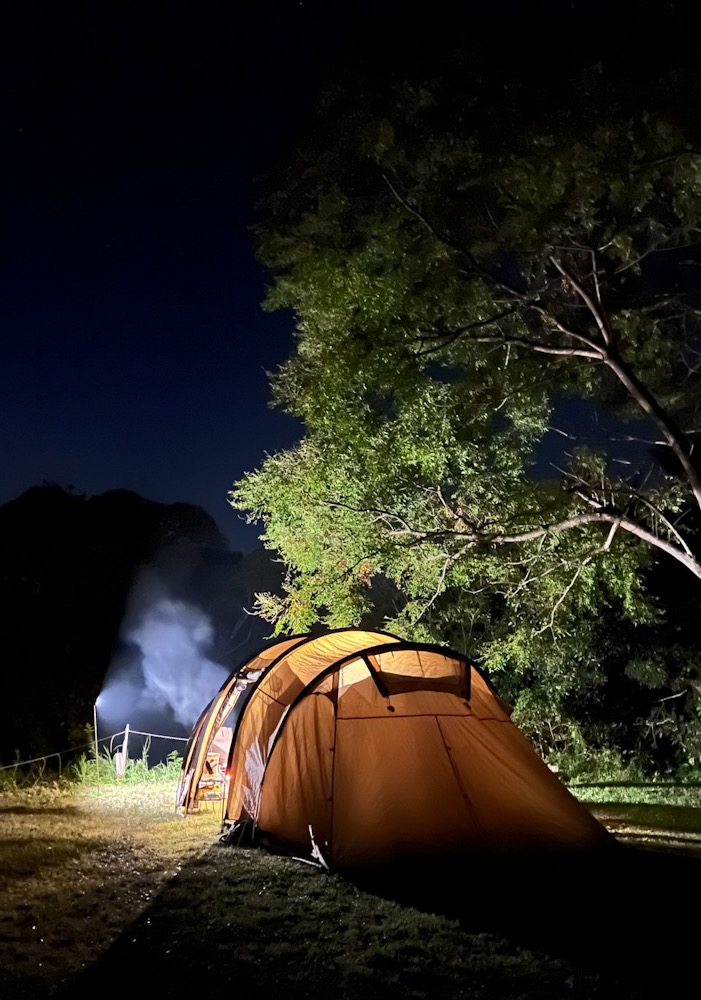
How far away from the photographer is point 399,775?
19.7ft

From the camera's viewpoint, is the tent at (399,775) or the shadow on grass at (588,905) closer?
the shadow on grass at (588,905)

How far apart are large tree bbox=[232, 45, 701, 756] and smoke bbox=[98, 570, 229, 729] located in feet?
40.7

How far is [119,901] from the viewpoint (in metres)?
4.64

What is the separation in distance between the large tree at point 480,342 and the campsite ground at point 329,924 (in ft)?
17.7

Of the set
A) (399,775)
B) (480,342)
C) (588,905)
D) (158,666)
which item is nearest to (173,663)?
(158,666)

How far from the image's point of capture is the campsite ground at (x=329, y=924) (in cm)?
340

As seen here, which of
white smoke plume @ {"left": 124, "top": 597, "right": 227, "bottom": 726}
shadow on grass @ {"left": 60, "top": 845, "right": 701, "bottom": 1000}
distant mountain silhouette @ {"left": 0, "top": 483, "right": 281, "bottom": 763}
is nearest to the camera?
shadow on grass @ {"left": 60, "top": 845, "right": 701, "bottom": 1000}

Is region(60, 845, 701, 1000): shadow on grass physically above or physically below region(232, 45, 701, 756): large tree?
below

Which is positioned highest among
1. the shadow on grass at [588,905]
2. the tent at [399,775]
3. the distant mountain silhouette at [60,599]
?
the distant mountain silhouette at [60,599]

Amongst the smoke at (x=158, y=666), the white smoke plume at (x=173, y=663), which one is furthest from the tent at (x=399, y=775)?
the white smoke plume at (x=173, y=663)

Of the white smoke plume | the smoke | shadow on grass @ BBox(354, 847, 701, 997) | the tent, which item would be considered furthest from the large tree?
the white smoke plume

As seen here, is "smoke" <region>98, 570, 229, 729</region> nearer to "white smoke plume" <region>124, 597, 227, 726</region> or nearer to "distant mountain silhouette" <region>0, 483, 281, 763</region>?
"white smoke plume" <region>124, 597, 227, 726</region>

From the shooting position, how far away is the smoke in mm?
23312

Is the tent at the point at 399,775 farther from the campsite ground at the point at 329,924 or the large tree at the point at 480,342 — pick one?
the large tree at the point at 480,342
